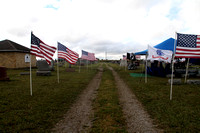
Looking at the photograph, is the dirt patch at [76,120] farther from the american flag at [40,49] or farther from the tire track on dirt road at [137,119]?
the american flag at [40,49]

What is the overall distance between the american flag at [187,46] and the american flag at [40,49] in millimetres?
7852

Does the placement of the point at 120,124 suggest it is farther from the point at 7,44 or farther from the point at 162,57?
the point at 7,44

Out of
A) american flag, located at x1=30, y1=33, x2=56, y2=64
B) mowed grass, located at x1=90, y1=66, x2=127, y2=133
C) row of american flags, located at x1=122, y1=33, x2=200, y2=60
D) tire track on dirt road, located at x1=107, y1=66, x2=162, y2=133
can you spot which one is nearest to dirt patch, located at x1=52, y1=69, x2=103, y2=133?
mowed grass, located at x1=90, y1=66, x2=127, y2=133

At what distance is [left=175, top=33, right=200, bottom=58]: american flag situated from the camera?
23.5 ft

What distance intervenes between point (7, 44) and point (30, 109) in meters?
25.4

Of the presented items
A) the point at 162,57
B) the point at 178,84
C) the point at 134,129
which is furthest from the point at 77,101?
the point at 178,84

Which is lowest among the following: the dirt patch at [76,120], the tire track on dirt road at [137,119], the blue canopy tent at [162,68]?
the dirt patch at [76,120]

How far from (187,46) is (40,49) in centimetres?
864

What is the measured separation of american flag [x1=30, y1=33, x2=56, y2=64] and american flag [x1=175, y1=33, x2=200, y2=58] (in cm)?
785

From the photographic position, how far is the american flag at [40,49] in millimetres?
7645

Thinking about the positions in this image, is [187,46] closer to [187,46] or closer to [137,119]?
[187,46]

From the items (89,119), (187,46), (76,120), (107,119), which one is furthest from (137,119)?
(187,46)

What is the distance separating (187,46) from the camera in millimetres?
7434

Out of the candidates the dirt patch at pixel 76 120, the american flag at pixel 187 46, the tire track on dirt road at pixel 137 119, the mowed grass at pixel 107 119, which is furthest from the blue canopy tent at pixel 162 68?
the dirt patch at pixel 76 120
